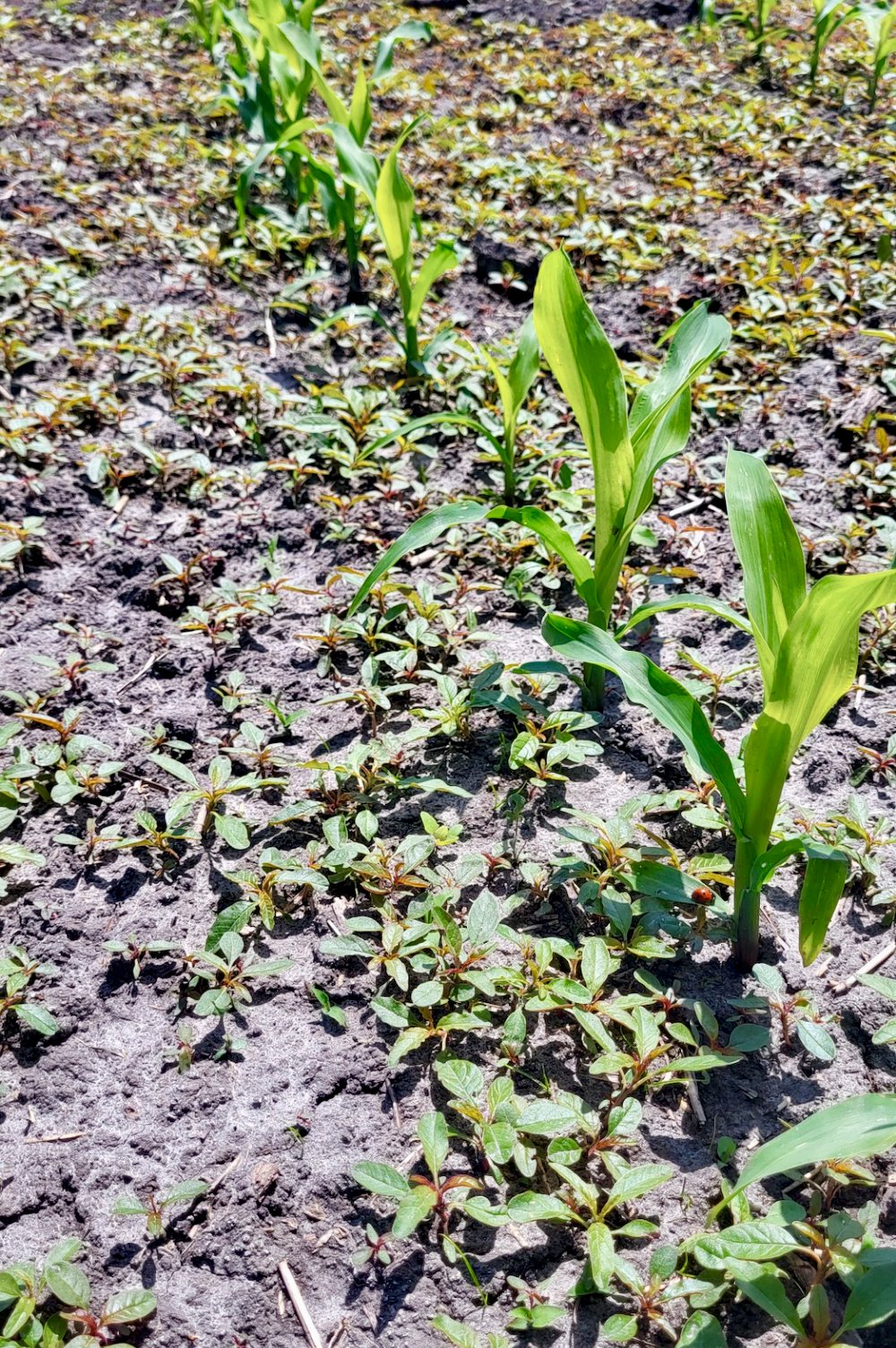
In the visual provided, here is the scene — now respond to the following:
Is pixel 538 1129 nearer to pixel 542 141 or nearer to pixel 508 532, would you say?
pixel 508 532

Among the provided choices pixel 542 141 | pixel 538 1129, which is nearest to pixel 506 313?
pixel 542 141

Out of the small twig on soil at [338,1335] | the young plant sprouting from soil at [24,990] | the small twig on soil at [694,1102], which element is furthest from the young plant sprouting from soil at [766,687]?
the young plant sprouting from soil at [24,990]

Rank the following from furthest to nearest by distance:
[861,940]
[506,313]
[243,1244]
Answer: [506,313] < [861,940] < [243,1244]

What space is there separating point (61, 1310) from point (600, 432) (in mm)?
1591

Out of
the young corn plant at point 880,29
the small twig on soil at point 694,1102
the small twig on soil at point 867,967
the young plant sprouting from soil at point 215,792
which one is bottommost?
the small twig on soil at point 694,1102

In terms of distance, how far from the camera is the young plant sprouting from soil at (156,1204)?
1.29 metres

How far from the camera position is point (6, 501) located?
2.52 meters

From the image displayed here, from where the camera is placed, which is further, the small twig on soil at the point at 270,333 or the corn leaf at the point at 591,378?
the small twig on soil at the point at 270,333

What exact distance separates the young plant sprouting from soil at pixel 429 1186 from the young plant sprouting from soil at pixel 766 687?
0.58 m

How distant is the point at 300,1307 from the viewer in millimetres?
1222

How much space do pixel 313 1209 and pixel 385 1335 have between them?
0.60ft

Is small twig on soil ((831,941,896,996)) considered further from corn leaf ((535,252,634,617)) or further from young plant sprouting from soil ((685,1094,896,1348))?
corn leaf ((535,252,634,617))

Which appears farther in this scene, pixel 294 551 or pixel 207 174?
pixel 207 174

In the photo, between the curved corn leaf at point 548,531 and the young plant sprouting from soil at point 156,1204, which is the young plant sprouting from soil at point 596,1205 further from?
the curved corn leaf at point 548,531
